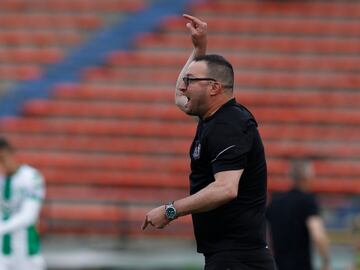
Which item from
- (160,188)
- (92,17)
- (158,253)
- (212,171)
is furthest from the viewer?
(92,17)

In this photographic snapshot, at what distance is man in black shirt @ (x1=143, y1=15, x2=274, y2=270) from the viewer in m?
5.98

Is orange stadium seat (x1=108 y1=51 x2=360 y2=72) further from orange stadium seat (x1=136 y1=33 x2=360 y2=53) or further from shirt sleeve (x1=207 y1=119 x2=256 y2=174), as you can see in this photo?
shirt sleeve (x1=207 y1=119 x2=256 y2=174)

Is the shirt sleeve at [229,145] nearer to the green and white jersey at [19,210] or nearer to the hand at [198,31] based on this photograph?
the hand at [198,31]

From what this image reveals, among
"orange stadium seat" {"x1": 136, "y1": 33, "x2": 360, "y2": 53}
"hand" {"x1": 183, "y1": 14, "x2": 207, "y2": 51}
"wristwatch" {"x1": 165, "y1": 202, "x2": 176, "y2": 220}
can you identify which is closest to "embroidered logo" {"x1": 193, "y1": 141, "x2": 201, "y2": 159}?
"wristwatch" {"x1": 165, "y1": 202, "x2": 176, "y2": 220}

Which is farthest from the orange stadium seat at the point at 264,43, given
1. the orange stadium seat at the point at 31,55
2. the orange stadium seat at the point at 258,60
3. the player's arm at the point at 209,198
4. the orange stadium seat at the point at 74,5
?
the player's arm at the point at 209,198

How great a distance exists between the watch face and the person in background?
13.8ft

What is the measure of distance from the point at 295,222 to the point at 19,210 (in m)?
2.37

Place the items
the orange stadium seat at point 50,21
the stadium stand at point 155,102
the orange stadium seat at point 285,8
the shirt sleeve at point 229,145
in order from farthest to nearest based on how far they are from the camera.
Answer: the orange stadium seat at point 50,21
the orange stadium seat at point 285,8
the stadium stand at point 155,102
the shirt sleeve at point 229,145

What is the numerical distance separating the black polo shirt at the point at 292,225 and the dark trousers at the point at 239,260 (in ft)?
10.9

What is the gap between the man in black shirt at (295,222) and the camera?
31.1 feet

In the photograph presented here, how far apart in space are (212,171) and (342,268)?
8.28m

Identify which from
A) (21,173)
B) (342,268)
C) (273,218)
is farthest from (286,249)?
(342,268)

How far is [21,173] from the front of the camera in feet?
33.1

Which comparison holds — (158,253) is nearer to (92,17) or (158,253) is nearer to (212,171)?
(92,17)
